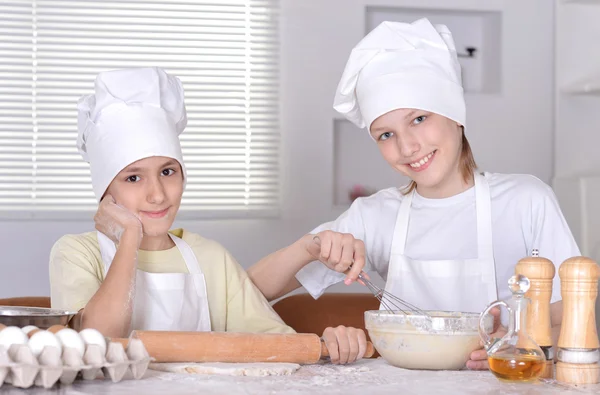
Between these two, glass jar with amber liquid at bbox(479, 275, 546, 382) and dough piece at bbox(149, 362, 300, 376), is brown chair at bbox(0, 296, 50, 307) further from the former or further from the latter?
glass jar with amber liquid at bbox(479, 275, 546, 382)

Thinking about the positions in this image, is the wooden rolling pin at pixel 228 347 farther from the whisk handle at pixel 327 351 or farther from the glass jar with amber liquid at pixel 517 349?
the glass jar with amber liquid at pixel 517 349

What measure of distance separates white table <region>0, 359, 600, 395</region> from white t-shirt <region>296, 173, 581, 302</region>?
614mm

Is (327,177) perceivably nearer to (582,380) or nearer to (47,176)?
(47,176)

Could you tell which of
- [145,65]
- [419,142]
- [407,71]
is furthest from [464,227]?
[145,65]

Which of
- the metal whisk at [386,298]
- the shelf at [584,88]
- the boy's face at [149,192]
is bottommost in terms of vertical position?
the metal whisk at [386,298]

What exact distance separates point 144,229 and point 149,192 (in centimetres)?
7

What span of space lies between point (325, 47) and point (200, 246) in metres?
1.37

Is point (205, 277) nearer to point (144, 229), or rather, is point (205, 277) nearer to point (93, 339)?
point (144, 229)

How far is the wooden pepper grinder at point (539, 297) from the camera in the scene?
3.92 feet

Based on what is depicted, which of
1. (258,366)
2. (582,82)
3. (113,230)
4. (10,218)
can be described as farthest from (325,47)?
(258,366)

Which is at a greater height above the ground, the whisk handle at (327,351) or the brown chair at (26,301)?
the whisk handle at (327,351)

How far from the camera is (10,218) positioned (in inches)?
116

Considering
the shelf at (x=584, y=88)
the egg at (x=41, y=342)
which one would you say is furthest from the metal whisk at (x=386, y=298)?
the shelf at (x=584, y=88)

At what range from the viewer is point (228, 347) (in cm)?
129
